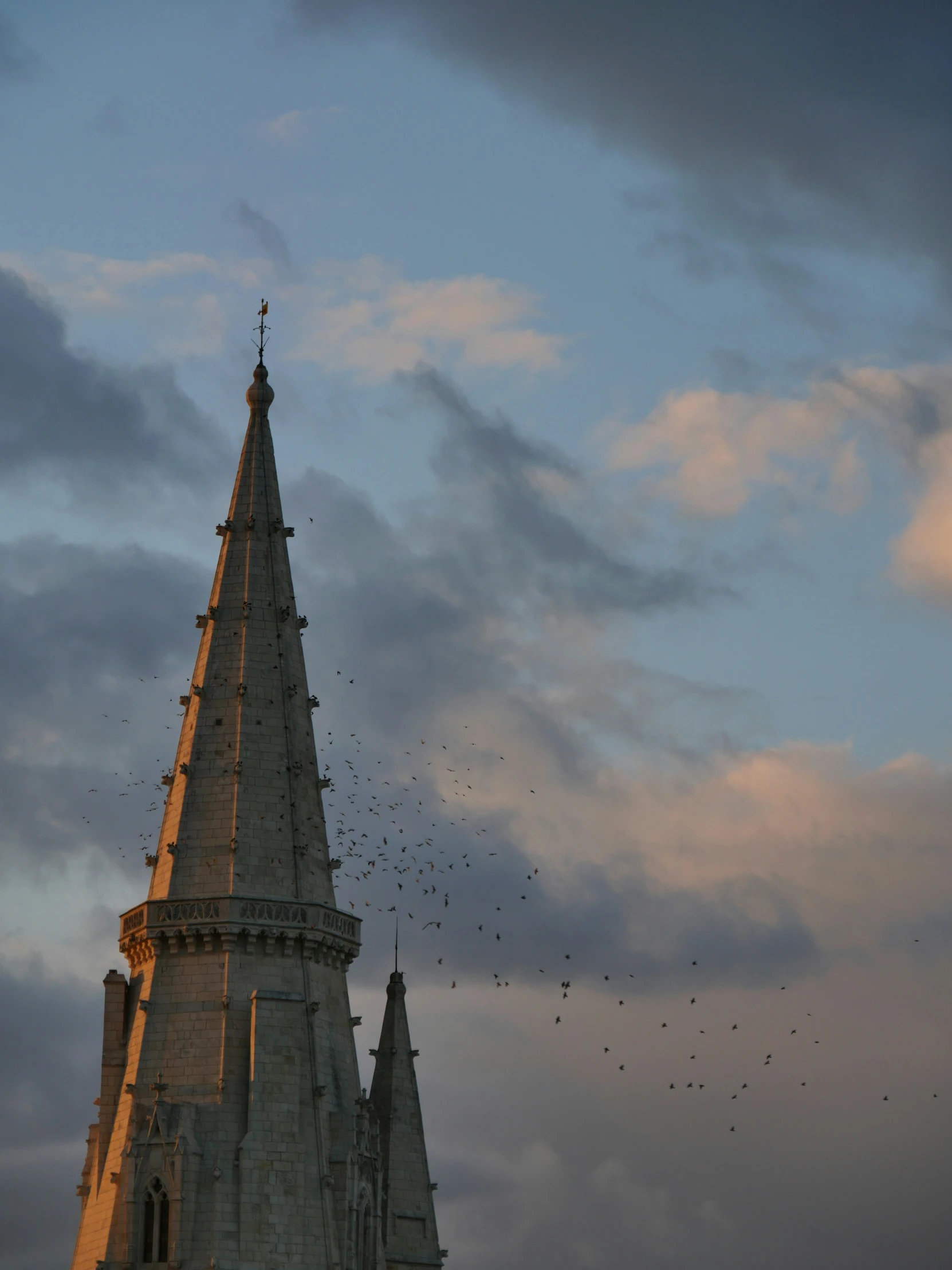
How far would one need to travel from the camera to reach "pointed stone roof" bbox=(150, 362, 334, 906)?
10044 cm

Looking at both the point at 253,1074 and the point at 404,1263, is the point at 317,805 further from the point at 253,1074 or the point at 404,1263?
the point at 404,1263

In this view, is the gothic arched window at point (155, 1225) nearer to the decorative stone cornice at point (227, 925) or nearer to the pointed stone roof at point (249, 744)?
the decorative stone cornice at point (227, 925)

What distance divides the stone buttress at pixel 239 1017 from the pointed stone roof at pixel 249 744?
0.26 ft

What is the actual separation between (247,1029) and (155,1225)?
8271 millimetres

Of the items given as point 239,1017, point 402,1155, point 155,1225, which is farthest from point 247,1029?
point 402,1155

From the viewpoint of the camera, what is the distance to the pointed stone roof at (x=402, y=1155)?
102562 mm

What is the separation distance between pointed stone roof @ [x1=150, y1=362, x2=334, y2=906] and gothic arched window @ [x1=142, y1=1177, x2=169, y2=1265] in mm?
11674

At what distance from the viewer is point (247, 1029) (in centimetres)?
9775

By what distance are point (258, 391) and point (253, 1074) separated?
31073 mm

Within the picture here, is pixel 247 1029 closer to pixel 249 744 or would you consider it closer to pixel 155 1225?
pixel 155 1225

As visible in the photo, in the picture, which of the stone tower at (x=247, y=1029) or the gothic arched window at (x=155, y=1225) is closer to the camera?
the gothic arched window at (x=155, y=1225)

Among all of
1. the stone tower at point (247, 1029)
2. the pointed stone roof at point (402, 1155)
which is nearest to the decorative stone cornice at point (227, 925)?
the stone tower at point (247, 1029)

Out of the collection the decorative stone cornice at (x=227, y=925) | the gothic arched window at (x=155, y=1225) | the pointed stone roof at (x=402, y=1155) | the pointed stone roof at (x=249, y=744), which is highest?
the pointed stone roof at (x=249, y=744)

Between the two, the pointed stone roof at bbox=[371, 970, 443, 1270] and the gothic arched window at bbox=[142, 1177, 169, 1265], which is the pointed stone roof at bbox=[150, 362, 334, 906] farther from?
the gothic arched window at bbox=[142, 1177, 169, 1265]
